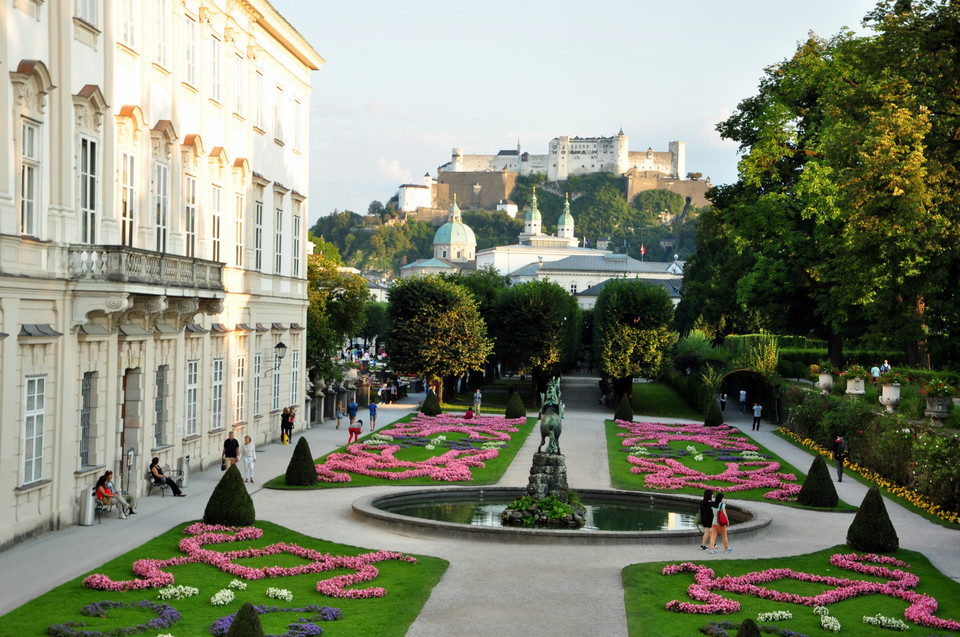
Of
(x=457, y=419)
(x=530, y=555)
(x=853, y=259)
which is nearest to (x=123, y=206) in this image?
(x=530, y=555)

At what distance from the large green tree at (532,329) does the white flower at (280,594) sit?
49.2 metres

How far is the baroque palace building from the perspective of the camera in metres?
21.2

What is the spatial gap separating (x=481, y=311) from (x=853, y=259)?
37.9m

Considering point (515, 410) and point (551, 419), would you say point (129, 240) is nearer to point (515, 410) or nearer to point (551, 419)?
point (551, 419)

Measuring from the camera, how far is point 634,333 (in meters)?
65.1

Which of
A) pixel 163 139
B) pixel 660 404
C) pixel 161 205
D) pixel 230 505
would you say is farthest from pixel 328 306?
pixel 230 505

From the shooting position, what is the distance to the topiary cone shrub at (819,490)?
29469 mm

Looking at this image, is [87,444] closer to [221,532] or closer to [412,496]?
[221,532]

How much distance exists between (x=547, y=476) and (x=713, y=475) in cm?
1154

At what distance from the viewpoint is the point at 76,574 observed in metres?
18.8

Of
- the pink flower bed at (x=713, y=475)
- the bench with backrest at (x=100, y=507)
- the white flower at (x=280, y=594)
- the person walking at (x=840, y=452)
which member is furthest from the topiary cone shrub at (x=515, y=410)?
the white flower at (x=280, y=594)

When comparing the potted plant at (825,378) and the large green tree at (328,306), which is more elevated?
the large green tree at (328,306)

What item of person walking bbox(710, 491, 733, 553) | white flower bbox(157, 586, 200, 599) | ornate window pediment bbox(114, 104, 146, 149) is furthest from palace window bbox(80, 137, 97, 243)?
person walking bbox(710, 491, 733, 553)

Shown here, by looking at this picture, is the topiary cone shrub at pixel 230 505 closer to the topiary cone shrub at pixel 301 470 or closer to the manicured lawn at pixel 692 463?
the topiary cone shrub at pixel 301 470
